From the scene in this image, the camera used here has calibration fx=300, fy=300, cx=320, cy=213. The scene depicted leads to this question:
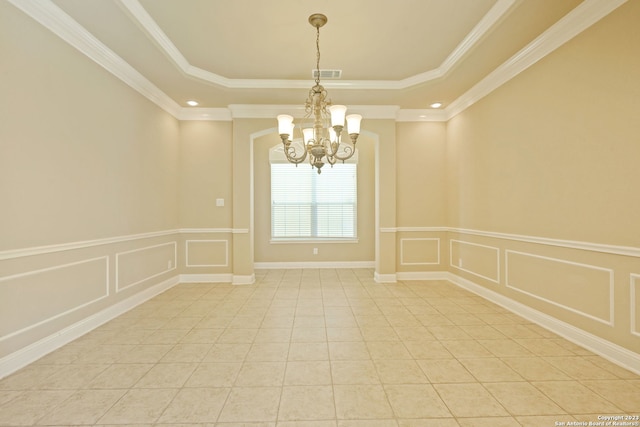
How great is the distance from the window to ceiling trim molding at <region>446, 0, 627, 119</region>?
294 centimetres

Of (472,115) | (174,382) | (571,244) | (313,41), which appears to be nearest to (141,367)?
(174,382)

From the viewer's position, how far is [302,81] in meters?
4.27

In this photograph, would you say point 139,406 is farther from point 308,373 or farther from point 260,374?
point 308,373

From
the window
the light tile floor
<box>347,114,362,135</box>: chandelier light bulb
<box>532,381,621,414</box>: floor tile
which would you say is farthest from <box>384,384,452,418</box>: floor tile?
the window

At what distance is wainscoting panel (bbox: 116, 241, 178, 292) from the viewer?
3696 millimetres

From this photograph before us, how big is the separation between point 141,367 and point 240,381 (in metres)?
0.88

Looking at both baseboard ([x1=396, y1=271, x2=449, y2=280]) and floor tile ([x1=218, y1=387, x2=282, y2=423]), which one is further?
baseboard ([x1=396, y1=271, x2=449, y2=280])

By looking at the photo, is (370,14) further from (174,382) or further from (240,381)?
(174,382)

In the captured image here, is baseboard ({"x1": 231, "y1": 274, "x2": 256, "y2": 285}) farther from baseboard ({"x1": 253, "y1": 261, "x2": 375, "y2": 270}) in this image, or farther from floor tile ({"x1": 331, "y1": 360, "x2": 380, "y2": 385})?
floor tile ({"x1": 331, "y1": 360, "x2": 380, "y2": 385})

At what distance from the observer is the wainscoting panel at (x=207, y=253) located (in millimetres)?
5254

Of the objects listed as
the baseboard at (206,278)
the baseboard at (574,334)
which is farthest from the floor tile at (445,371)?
the baseboard at (206,278)

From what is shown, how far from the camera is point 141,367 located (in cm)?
243

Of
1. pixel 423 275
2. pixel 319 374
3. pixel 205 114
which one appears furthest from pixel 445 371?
pixel 205 114

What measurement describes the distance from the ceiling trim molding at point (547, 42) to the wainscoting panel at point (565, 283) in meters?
2.13
